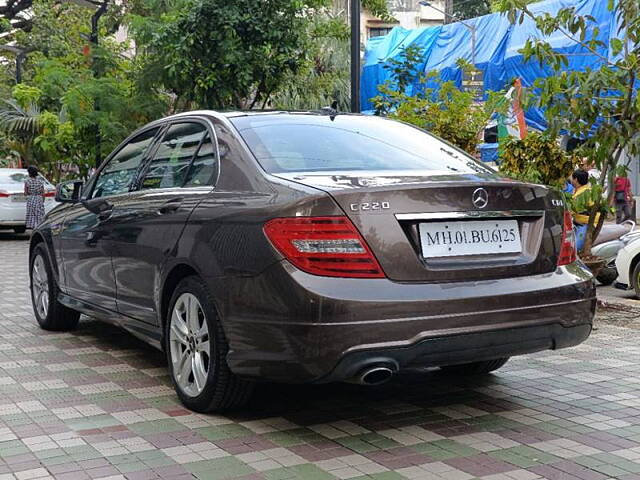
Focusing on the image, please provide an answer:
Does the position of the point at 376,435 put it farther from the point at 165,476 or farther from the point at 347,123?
the point at 347,123

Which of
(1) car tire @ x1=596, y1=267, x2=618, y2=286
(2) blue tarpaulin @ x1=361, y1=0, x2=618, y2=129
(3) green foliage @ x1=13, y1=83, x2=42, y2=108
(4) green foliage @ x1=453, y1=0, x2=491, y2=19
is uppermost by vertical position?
(4) green foliage @ x1=453, y1=0, x2=491, y2=19

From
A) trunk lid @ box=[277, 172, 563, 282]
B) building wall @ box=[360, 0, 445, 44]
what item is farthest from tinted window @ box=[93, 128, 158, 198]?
building wall @ box=[360, 0, 445, 44]

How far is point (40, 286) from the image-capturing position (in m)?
7.91

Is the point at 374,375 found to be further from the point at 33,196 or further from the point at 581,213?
the point at 33,196

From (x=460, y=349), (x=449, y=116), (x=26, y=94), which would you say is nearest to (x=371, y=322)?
(x=460, y=349)

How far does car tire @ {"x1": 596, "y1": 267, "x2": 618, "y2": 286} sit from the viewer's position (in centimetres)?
1108

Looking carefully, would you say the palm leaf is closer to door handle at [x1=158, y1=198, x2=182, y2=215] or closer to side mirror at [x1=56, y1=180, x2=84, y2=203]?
side mirror at [x1=56, y1=180, x2=84, y2=203]

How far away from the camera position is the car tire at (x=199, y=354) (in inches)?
187

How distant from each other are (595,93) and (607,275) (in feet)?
11.8

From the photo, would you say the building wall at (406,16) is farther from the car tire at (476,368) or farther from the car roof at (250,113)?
the car tire at (476,368)

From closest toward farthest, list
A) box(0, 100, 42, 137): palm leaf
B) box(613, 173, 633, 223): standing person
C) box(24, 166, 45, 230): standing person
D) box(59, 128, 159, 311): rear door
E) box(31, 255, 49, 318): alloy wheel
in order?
box(59, 128, 159, 311): rear door, box(31, 255, 49, 318): alloy wheel, box(613, 173, 633, 223): standing person, box(24, 166, 45, 230): standing person, box(0, 100, 42, 137): palm leaf

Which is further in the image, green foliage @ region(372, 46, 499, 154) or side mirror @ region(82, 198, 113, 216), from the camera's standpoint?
green foliage @ region(372, 46, 499, 154)

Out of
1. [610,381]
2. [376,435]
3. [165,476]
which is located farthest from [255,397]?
[610,381]

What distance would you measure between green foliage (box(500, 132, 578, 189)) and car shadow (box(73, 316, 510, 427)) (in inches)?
161
